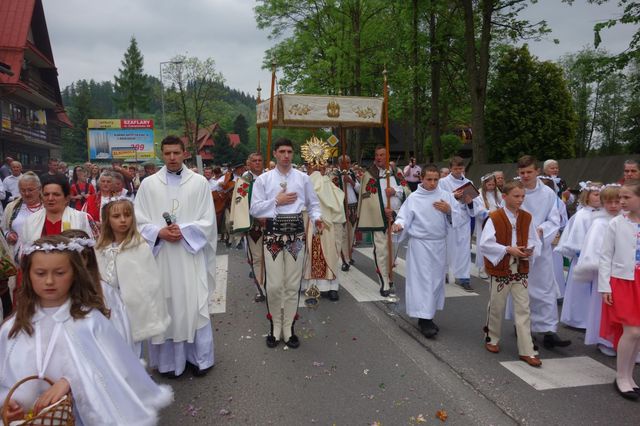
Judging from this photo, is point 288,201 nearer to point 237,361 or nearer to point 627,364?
point 237,361

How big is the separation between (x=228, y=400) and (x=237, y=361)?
0.86m

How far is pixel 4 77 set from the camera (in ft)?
85.5

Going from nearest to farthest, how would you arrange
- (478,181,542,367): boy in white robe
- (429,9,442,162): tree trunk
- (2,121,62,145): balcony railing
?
(478,181,542,367): boy in white robe < (429,9,442,162): tree trunk < (2,121,62,145): balcony railing

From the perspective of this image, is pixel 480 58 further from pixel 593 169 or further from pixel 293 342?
pixel 293 342

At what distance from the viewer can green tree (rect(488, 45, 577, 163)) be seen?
2844cm

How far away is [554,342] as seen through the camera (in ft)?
16.7

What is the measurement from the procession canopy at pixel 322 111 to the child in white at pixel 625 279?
17.0 feet

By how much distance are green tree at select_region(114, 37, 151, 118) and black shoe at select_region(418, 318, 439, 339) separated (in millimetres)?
74811

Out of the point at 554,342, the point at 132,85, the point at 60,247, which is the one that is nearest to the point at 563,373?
the point at 554,342

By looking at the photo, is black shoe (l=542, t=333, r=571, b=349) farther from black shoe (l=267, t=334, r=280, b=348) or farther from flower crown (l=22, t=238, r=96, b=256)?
flower crown (l=22, t=238, r=96, b=256)

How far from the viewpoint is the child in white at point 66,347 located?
2.38 m

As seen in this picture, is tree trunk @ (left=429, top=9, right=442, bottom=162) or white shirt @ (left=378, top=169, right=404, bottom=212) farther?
tree trunk @ (left=429, top=9, right=442, bottom=162)

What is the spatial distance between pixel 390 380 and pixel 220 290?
4160mm

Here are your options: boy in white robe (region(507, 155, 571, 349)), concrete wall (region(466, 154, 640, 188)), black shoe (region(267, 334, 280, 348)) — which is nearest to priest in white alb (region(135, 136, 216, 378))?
black shoe (region(267, 334, 280, 348))
